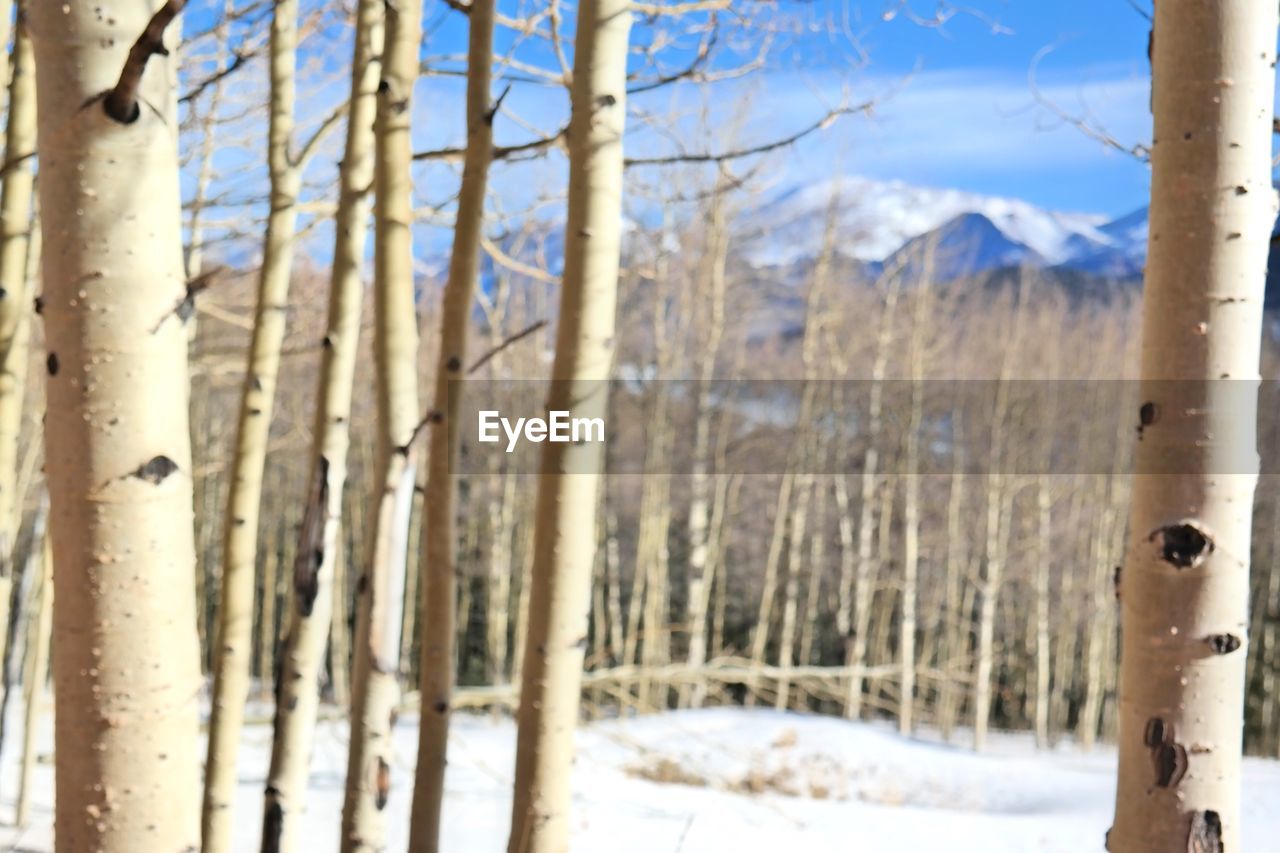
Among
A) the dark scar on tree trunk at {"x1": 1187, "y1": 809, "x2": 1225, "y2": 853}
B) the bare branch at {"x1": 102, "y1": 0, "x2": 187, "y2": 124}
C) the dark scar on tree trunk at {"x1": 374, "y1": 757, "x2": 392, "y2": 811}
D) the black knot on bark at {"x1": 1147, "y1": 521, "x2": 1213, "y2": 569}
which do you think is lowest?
the dark scar on tree trunk at {"x1": 374, "y1": 757, "x2": 392, "y2": 811}

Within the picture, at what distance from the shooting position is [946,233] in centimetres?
1565

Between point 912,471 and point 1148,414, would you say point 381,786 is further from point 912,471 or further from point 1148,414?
point 912,471

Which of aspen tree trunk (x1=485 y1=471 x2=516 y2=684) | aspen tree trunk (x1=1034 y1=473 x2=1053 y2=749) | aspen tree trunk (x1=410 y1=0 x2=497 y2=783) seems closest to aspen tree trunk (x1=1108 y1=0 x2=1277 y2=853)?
aspen tree trunk (x1=410 y1=0 x2=497 y2=783)

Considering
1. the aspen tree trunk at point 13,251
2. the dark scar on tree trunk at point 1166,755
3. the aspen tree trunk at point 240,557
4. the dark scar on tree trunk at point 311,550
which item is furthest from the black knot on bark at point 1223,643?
the aspen tree trunk at point 13,251

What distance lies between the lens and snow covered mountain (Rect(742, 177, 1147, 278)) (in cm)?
1392

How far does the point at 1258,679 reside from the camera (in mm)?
17125

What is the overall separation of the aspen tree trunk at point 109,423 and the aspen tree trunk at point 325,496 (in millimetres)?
1354

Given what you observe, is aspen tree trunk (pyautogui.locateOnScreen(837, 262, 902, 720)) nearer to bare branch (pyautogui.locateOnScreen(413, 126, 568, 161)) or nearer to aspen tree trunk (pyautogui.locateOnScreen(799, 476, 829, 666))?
aspen tree trunk (pyautogui.locateOnScreen(799, 476, 829, 666))

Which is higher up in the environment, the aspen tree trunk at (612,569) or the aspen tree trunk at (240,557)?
the aspen tree trunk at (240,557)

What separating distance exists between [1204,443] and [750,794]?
20.6ft

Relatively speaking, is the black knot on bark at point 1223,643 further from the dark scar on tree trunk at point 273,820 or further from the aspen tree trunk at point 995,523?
the aspen tree trunk at point 995,523

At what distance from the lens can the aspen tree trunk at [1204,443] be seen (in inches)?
53.1

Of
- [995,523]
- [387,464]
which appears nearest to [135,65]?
[387,464]

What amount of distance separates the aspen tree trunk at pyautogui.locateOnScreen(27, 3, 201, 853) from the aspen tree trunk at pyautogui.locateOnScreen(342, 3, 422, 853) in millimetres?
1119
